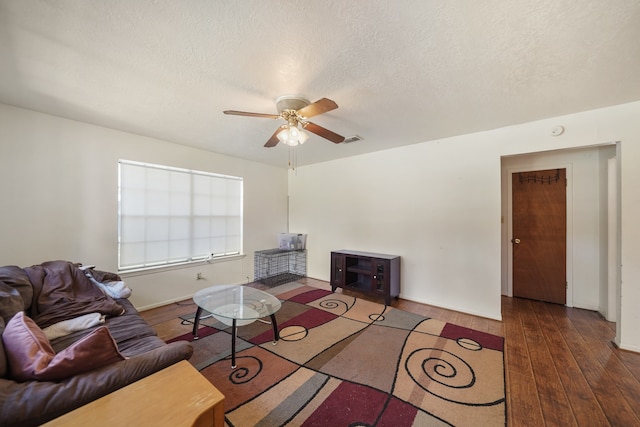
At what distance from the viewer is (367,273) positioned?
366 centimetres

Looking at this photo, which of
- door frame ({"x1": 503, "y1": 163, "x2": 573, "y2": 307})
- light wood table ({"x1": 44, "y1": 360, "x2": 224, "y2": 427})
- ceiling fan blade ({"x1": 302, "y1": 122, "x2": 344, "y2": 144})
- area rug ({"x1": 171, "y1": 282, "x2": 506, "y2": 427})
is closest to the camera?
light wood table ({"x1": 44, "y1": 360, "x2": 224, "y2": 427})

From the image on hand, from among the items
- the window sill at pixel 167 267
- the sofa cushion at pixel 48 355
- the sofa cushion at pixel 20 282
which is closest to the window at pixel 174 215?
the window sill at pixel 167 267

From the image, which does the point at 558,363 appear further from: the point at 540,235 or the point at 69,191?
the point at 69,191

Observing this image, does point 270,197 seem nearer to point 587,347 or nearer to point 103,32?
point 103,32

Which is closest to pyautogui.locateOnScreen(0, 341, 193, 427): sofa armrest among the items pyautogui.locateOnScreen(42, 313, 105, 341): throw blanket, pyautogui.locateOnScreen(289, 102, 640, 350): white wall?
pyautogui.locateOnScreen(42, 313, 105, 341): throw blanket

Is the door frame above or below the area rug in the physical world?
above

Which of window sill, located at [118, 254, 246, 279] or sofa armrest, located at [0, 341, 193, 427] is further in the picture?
window sill, located at [118, 254, 246, 279]

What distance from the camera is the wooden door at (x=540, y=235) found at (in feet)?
11.1

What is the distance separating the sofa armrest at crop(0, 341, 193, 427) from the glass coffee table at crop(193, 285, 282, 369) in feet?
3.19

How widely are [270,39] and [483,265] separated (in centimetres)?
339

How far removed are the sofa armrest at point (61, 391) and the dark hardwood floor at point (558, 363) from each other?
1.69 meters

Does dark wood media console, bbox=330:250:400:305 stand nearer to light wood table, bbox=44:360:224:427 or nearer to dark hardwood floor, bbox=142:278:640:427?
dark hardwood floor, bbox=142:278:640:427

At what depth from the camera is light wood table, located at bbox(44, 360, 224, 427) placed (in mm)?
826

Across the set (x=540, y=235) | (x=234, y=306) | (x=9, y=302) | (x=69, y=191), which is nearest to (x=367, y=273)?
(x=234, y=306)
